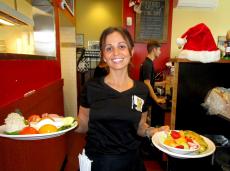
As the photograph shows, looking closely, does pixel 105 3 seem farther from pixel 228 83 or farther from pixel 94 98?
pixel 94 98

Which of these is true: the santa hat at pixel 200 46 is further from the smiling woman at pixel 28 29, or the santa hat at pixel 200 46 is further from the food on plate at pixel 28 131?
the food on plate at pixel 28 131

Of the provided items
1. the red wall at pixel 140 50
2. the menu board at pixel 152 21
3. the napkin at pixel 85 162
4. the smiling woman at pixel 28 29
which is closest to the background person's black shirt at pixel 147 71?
the red wall at pixel 140 50

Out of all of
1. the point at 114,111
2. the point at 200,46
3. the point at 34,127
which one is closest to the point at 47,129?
the point at 34,127

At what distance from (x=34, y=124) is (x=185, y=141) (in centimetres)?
81

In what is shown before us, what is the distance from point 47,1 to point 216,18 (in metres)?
3.69

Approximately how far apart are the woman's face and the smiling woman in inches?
20.6

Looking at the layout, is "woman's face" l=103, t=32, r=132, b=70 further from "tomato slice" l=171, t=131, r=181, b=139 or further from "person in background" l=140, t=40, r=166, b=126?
"person in background" l=140, t=40, r=166, b=126

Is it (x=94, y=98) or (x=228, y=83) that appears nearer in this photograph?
(x=94, y=98)

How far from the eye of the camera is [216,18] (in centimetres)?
456

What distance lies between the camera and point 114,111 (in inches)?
48.9

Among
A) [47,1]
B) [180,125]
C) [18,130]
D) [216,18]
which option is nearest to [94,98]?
[18,130]

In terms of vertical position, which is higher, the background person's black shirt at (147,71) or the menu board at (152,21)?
the menu board at (152,21)

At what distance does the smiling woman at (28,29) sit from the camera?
126 centimetres

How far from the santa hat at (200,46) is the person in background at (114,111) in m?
0.71
